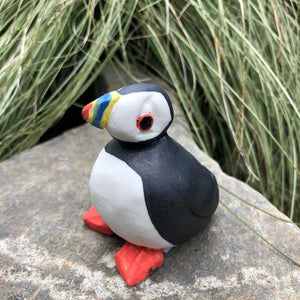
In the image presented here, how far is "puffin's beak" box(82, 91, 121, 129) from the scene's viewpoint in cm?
67

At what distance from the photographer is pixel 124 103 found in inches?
26.2

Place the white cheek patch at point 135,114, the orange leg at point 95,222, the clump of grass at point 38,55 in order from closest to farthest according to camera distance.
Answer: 1. the white cheek patch at point 135,114
2. the orange leg at point 95,222
3. the clump of grass at point 38,55

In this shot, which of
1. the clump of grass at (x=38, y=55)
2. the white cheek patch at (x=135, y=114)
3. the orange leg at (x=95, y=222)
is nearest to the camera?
the white cheek patch at (x=135, y=114)

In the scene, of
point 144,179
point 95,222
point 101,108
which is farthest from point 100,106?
point 95,222

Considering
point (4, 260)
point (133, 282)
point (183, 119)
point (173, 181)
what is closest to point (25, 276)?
point (4, 260)

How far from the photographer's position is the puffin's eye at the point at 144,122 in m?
0.68

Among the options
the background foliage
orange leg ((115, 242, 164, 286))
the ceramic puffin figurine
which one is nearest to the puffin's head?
the ceramic puffin figurine

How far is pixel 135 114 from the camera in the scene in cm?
67

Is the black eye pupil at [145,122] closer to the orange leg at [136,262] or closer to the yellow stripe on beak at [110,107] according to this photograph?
the yellow stripe on beak at [110,107]

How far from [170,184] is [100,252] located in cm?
24

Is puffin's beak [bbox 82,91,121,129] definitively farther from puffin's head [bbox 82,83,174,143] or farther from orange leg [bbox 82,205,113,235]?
orange leg [bbox 82,205,113,235]

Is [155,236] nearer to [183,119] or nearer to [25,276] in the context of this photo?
[25,276]

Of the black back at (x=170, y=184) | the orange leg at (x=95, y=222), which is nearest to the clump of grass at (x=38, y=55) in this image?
the orange leg at (x=95, y=222)

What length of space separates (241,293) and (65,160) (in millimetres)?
584
